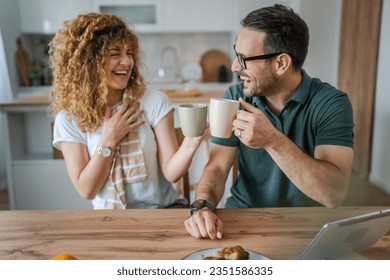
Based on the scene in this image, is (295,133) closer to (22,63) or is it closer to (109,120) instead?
(109,120)

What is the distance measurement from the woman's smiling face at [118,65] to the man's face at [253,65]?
0.90ft

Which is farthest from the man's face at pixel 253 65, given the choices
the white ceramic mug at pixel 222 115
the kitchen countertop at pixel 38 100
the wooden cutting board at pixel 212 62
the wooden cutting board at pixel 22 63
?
the wooden cutting board at pixel 212 62

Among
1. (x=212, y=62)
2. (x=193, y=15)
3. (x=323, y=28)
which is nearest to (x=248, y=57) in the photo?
(x=323, y=28)

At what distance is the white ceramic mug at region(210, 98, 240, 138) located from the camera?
62 centimetres

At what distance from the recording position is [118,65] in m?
0.90

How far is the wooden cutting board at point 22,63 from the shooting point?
1.12 m

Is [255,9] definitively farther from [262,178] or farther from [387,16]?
[262,178]

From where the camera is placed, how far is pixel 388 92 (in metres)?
0.71

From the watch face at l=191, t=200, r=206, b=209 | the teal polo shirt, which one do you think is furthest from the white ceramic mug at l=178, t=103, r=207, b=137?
the teal polo shirt

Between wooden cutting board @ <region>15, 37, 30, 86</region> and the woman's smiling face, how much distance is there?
33 centimetres

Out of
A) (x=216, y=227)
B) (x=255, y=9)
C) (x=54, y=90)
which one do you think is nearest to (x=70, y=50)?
(x=54, y=90)

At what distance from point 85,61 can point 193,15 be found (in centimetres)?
131

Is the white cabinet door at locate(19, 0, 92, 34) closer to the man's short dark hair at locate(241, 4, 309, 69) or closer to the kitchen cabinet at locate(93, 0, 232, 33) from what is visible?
the kitchen cabinet at locate(93, 0, 232, 33)

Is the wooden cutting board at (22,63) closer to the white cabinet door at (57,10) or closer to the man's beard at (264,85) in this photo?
the white cabinet door at (57,10)
